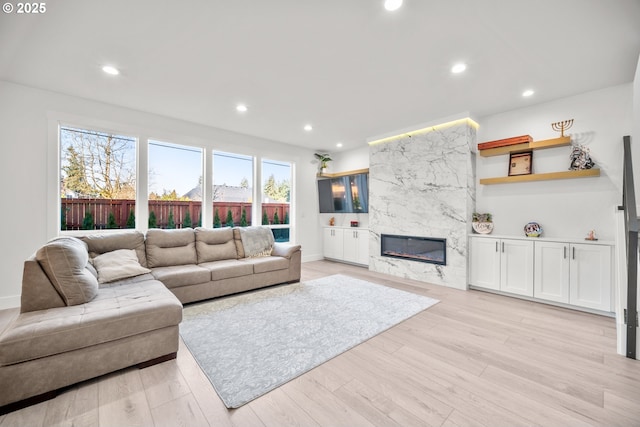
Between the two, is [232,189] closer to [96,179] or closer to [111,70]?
[96,179]

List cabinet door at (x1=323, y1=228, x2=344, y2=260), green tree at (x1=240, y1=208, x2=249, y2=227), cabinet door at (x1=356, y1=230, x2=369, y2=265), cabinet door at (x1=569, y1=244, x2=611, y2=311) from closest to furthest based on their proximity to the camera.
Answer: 1. cabinet door at (x1=569, y1=244, x2=611, y2=311)
2. green tree at (x1=240, y1=208, x2=249, y2=227)
3. cabinet door at (x1=356, y1=230, x2=369, y2=265)
4. cabinet door at (x1=323, y1=228, x2=344, y2=260)

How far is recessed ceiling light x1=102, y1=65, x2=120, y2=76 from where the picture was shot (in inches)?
110

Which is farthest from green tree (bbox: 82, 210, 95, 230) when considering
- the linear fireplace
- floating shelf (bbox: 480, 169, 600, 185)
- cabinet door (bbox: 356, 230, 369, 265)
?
A: floating shelf (bbox: 480, 169, 600, 185)

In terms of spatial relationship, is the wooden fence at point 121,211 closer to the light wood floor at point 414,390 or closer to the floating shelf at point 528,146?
the light wood floor at point 414,390

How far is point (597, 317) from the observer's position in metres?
2.98

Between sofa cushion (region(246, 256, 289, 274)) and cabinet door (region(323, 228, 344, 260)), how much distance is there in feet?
7.39

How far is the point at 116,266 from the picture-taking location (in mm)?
2857

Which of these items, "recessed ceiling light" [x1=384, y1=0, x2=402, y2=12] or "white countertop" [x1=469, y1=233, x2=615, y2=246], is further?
"white countertop" [x1=469, y1=233, x2=615, y2=246]

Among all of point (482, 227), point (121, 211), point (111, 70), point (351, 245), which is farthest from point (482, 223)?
point (121, 211)

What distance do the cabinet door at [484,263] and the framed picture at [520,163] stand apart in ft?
3.58

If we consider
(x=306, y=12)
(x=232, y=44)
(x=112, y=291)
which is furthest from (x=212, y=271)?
(x=306, y=12)

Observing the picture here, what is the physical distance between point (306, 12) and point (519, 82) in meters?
2.72

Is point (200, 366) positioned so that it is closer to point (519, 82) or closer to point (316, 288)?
point (316, 288)

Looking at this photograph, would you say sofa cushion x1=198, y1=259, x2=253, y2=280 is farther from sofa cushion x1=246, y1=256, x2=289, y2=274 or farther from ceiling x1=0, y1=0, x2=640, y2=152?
→ ceiling x1=0, y1=0, x2=640, y2=152
